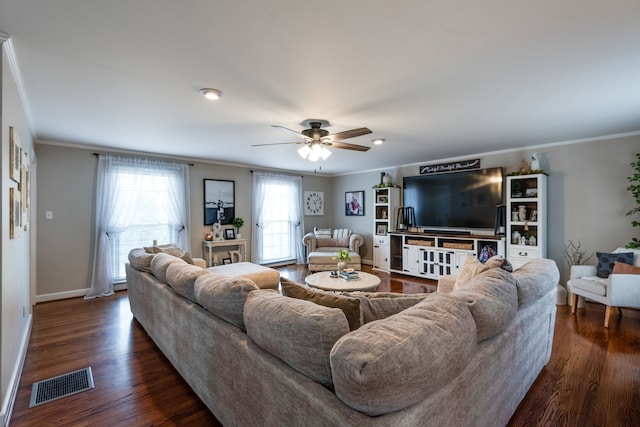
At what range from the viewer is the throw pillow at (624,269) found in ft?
10.3

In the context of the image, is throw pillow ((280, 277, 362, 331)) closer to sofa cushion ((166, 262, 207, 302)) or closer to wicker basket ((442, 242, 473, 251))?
sofa cushion ((166, 262, 207, 302))

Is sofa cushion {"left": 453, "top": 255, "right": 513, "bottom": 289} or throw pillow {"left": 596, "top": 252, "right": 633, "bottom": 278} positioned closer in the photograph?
sofa cushion {"left": 453, "top": 255, "right": 513, "bottom": 289}

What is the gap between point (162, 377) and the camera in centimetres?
226

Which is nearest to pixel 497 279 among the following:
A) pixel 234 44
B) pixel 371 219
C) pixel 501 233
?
pixel 234 44

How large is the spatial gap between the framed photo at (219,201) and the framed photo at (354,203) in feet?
9.18

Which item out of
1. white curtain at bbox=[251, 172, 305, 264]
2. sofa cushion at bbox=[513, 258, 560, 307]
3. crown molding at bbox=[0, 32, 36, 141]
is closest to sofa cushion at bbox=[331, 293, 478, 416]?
sofa cushion at bbox=[513, 258, 560, 307]

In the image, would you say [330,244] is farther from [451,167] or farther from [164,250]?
[164,250]

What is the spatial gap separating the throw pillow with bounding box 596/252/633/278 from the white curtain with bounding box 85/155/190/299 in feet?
20.4

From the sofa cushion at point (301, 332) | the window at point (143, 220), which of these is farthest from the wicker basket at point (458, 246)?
the window at point (143, 220)

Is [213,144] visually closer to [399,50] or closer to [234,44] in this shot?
[234,44]

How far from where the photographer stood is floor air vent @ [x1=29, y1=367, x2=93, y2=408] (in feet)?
6.63

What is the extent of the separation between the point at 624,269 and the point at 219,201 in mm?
5978

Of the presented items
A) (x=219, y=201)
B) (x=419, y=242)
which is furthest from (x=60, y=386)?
(x=419, y=242)

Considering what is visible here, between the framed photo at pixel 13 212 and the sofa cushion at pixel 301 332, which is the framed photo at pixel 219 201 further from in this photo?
the sofa cushion at pixel 301 332
